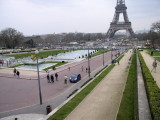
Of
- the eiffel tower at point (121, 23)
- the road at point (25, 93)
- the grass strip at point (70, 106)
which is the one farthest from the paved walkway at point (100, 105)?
the eiffel tower at point (121, 23)

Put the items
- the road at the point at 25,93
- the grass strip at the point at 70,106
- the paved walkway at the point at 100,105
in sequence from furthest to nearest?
the road at the point at 25,93, the grass strip at the point at 70,106, the paved walkway at the point at 100,105

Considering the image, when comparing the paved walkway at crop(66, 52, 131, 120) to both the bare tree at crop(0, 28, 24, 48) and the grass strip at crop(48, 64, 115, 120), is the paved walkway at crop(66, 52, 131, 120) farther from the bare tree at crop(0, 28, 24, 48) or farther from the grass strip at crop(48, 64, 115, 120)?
Result: the bare tree at crop(0, 28, 24, 48)

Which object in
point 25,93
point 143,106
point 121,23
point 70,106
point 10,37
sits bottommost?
point 25,93

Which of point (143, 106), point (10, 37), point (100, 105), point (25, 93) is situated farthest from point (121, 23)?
point (143, 106)

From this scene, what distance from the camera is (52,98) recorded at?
18625 millimetres

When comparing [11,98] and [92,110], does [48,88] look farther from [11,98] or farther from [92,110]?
[92,110]

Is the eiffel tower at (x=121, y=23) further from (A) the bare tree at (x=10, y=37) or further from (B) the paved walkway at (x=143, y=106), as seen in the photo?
(B) the paved walkway at (x=143, y=106)

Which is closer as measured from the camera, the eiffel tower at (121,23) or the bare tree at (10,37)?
the bare tree at (10,37)

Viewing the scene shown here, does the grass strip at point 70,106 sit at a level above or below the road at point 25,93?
above

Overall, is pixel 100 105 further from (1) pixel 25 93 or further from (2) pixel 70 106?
(1) pixel 25 93

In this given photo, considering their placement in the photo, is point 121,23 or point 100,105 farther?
point 121,23

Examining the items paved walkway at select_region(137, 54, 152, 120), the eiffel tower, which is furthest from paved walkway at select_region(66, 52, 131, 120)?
the eiffel tower

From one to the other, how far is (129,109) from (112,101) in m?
2.22

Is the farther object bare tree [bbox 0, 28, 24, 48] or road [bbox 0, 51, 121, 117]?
bare tree [bbox 0, 28, 24, 48]
